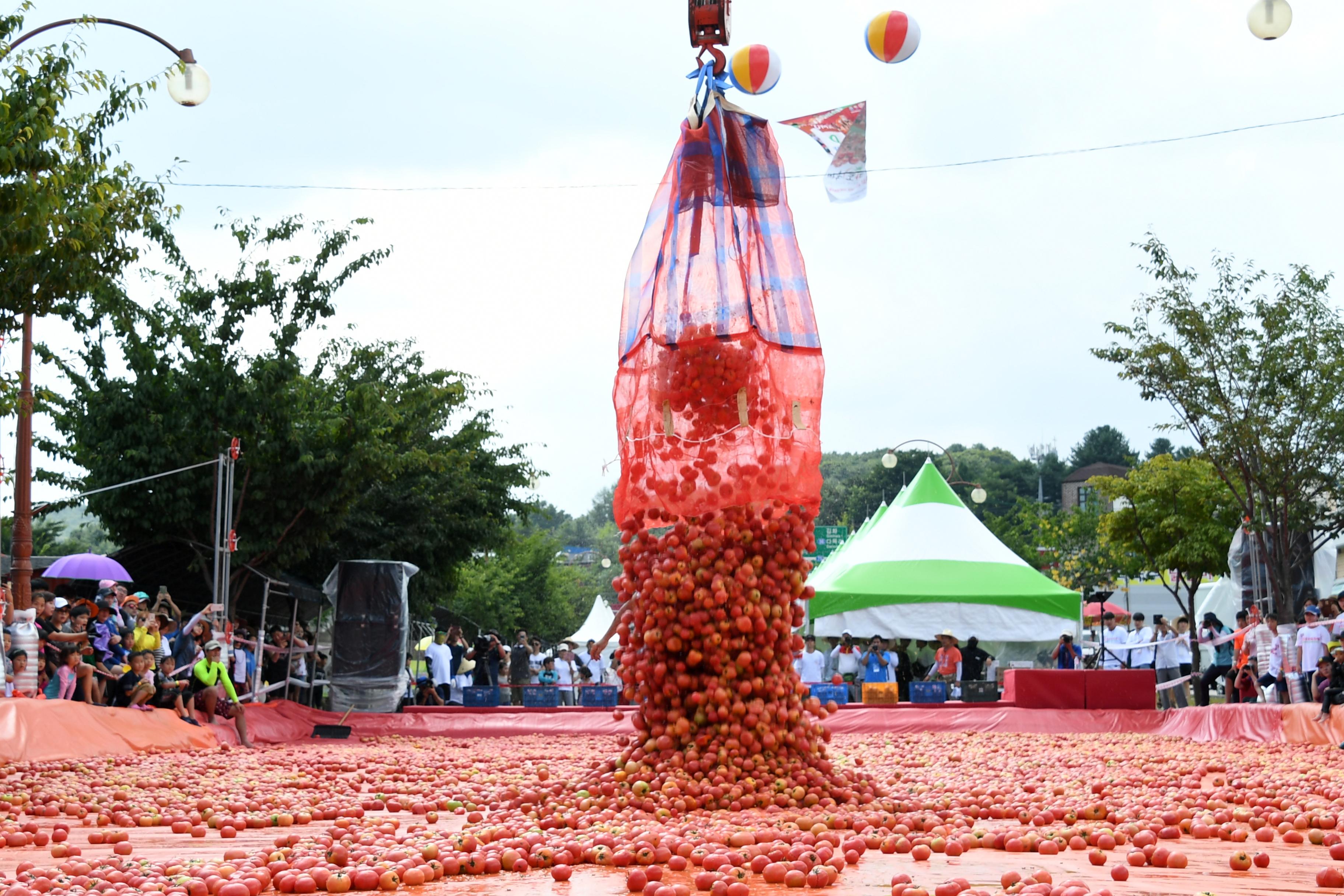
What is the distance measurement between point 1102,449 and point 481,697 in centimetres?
7325

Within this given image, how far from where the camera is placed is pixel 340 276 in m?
19.3

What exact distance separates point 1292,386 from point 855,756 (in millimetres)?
12418

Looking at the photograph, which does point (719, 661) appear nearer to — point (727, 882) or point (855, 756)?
point (727, 882)

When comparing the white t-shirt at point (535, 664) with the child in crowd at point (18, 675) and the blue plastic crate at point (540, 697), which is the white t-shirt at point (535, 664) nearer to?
the blue plastic crate at point (540, 697)

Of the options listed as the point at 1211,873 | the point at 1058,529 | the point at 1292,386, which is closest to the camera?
the point at 1211,873

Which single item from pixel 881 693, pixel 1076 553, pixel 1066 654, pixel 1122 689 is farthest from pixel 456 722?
pixel 1076 553

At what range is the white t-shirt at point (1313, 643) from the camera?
521 inches

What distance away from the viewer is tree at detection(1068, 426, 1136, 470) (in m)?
82.9

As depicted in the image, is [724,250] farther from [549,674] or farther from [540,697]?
[549,674]

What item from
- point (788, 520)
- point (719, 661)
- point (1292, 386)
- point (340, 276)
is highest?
point (340, 276)

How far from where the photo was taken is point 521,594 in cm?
4569

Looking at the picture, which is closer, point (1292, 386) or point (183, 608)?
point (1292, 386)

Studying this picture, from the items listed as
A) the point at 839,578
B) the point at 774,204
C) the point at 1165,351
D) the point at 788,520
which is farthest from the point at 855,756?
the point at 1165,351

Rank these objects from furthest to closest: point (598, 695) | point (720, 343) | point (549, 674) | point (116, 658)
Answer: point (549, 674), point (598, 695), point (116, 658), point (720, 343)
